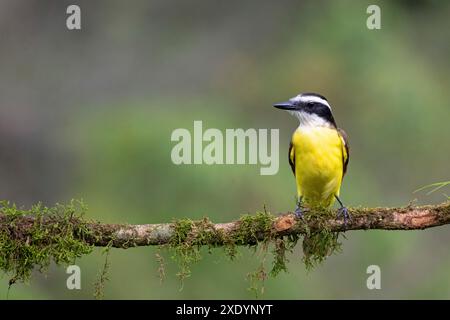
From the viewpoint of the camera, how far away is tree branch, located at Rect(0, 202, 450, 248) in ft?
20.2

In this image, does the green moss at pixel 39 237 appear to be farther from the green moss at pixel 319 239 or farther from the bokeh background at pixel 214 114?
the bokeh background at pixel 214 114

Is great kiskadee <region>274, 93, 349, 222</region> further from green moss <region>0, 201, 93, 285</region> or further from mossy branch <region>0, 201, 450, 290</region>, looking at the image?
green moss <region>0, 201, 93, 285</region>

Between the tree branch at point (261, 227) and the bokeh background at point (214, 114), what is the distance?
15.1ft

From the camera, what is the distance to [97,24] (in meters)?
15.3

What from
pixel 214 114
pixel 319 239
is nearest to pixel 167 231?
pixel 319 239

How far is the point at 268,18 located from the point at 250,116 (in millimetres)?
2555

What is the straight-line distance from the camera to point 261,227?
20.6ft

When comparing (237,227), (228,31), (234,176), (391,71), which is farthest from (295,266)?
(237,227)

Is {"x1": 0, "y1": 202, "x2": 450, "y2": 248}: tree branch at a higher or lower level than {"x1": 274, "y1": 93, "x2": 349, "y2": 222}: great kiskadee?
lower

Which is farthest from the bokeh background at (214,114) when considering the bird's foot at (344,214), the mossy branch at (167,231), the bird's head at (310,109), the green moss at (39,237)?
the green moss at (39,237)

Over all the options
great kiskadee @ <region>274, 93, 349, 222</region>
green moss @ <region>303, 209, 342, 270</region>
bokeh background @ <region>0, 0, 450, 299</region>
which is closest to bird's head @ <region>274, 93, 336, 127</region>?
great kiskadee @ <region>274, 93, 349, 222</region>

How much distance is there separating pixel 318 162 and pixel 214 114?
5.58 meters

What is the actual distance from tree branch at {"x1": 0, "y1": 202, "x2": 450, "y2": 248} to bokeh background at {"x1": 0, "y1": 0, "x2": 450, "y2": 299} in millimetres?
4598

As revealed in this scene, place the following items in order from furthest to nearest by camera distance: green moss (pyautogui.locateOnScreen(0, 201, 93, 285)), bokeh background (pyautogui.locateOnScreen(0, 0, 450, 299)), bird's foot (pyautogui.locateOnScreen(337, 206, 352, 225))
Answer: bokeh background (pyautogui.locateOnScreen(0, 0, 450, 299)), bird's foot (pyautogui.locateOnScreen(337, 206, 352, 225)), green moss (pyautogui.locateOnScreen(0, 201, 93, 285))
